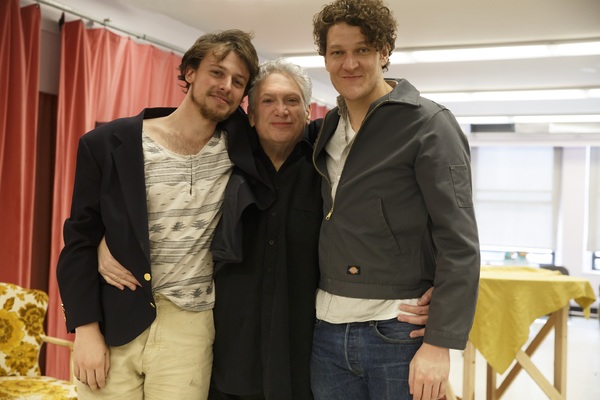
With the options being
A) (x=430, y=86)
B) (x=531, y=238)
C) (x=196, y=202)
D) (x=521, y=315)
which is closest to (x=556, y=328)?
(x=521, y=315)

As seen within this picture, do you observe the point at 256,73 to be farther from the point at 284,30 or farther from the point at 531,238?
the point at 531,238

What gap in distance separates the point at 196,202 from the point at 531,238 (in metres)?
10.2

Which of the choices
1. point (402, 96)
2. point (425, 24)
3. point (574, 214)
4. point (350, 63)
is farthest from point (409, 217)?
point (574, 214)

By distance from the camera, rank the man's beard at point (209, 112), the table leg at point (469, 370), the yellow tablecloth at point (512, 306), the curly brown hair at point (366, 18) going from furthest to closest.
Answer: the table leg at point (469, 370)
the yellow tablecloth at point (512, 306)
the man's beard at point (209, 112)
the curly brown hair at point (366, 18)

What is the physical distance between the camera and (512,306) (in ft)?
12.2

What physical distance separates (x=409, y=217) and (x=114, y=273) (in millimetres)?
881

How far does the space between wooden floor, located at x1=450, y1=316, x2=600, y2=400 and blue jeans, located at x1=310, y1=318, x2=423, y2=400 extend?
3568 mm

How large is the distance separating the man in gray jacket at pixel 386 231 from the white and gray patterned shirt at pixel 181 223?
1.24 ft

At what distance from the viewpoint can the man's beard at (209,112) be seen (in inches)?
76.1

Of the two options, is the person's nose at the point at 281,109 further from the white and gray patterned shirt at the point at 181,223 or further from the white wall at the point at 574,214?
the white wall at the point at 574,214

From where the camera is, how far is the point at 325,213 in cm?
180

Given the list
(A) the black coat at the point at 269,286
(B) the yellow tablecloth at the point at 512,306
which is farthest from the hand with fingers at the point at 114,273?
(B) the yellow tablecloth at the point at 512,306

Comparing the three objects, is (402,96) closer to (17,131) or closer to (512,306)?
(512,306)

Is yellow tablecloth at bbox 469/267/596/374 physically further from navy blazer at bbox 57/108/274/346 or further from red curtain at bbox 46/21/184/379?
red curtain at bbox 46/21/184/379
